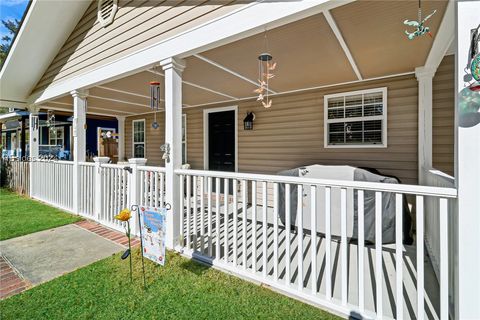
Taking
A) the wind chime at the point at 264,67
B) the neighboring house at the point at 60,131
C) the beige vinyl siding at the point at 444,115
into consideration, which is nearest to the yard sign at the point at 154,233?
the wind chime at the point at 264,67

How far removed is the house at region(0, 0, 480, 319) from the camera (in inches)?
73.2

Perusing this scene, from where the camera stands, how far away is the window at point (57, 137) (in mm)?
11953

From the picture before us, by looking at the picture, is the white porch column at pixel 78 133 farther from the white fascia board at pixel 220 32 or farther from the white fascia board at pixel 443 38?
the white fascia board at pixel 443 38

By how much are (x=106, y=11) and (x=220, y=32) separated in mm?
3136

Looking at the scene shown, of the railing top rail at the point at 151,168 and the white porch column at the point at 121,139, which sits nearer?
the railing top rail at the point at 151,168

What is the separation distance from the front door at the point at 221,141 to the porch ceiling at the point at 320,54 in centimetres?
97

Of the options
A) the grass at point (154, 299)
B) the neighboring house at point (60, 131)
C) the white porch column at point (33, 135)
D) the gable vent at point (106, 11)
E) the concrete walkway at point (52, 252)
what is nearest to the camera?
the grass at point (154, 299)

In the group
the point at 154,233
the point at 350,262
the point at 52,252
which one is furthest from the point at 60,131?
the point at 350,262

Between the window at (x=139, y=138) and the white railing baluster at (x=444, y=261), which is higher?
the window at (x=139, y=138)

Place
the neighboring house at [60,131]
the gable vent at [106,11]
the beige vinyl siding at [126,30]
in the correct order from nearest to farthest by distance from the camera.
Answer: the beige vinyl siding at [126,30] < the gable vent at [106,11] < the neighboring house at [60,131]

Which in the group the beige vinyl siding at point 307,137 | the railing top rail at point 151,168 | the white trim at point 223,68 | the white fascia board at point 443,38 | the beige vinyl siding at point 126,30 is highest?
the beige vinyl siding at point 126,30

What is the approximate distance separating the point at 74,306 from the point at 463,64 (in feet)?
11.6

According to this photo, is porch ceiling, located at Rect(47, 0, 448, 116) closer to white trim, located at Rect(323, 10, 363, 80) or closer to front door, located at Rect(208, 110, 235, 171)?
white trim, located at Rect(323, 10, 363, 80)

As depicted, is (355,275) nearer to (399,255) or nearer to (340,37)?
(399,255)
